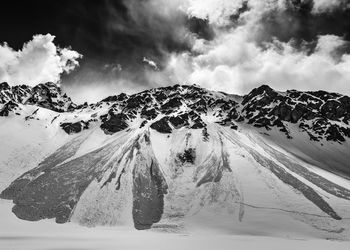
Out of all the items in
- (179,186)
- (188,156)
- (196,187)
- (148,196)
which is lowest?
(148,196)

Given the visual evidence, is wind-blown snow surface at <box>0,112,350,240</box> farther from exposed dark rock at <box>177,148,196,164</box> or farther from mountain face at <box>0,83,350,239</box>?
exposed dark rock at <box>177,148,196,164</box>

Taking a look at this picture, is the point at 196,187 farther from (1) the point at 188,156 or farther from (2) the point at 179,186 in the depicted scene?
(1) the point at 188,156

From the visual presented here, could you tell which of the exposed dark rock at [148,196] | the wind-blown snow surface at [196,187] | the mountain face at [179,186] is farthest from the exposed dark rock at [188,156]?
the exposed dark rock at [148,196]

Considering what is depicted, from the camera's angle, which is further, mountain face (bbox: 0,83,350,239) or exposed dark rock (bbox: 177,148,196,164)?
exposed dark rock (bbox: 177,148,196,164)

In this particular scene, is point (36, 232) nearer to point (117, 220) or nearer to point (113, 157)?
point (117, 220)

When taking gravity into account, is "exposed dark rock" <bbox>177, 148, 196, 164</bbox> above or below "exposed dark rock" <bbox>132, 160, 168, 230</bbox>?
above

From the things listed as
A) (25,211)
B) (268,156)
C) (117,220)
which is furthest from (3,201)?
(268,156)

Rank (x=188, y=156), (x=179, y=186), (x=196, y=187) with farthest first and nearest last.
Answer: (x=188, y=156) → (x=179, y=186) → (x=196, y=187)

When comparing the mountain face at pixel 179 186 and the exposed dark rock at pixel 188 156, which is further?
the exposed dark rock at pixel 188 156

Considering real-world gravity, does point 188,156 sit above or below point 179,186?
above

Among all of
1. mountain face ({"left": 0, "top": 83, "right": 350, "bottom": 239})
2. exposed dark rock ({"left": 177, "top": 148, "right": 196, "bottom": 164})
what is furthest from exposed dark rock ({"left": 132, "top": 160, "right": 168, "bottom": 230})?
exposed dark rock ({"left": 177, "top": 148, "right": 196, "bottom": 164})

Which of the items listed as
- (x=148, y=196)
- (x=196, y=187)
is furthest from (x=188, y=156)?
(x=148, y=196)

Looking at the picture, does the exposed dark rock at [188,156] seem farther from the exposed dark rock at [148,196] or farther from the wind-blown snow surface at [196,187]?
the exposed dark rock at [148,196]

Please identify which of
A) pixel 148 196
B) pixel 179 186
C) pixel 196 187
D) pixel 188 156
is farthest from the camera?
pixel 188 156
